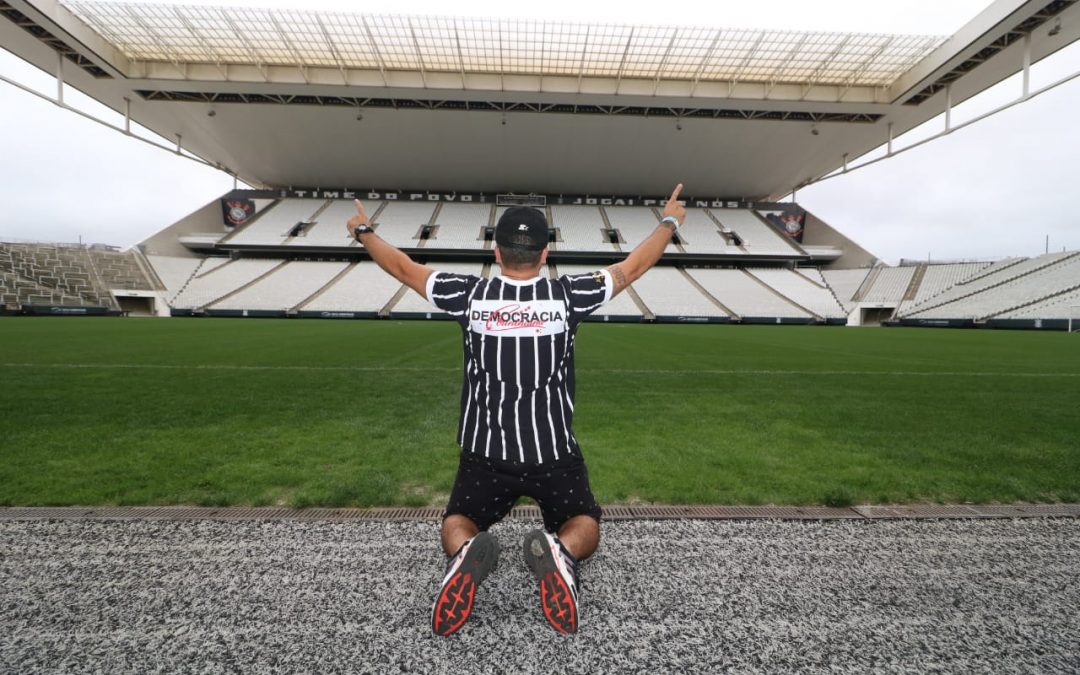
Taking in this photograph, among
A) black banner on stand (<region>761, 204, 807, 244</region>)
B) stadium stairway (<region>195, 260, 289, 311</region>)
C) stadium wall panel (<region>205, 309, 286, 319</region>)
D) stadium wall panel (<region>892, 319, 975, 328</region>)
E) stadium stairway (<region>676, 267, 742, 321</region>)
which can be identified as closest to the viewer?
Answer: stadium wall panel (<region>892, 319, 975, 328</region>)

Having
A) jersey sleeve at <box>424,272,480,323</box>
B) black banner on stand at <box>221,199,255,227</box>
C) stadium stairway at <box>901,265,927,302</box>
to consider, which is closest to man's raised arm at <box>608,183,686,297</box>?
jersey sleeve at <box>424,272,480,323</box>

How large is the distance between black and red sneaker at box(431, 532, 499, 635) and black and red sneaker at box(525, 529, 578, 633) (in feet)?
0.59

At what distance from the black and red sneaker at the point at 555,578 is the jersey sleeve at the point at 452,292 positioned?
1117 millimetres

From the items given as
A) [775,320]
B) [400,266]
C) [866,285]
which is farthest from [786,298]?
[400,266]

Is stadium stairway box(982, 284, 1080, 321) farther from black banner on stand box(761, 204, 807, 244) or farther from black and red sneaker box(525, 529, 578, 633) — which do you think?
black and red sneaker box(525, 529, 578, 633)

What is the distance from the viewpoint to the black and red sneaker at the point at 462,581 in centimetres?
200

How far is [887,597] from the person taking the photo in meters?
2.38

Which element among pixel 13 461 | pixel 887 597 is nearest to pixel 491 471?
pixel 887 597

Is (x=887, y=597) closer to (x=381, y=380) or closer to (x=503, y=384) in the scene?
(x=503, y=384)

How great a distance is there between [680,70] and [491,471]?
30.8m

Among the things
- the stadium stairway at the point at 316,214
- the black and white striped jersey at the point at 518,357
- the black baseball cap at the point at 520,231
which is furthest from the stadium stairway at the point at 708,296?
the black baseball cap at the point at 520,231

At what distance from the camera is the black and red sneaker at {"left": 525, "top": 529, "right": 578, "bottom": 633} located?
204 cm

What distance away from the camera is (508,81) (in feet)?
94.4

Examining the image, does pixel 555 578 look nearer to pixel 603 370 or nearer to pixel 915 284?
pixel 603 370
